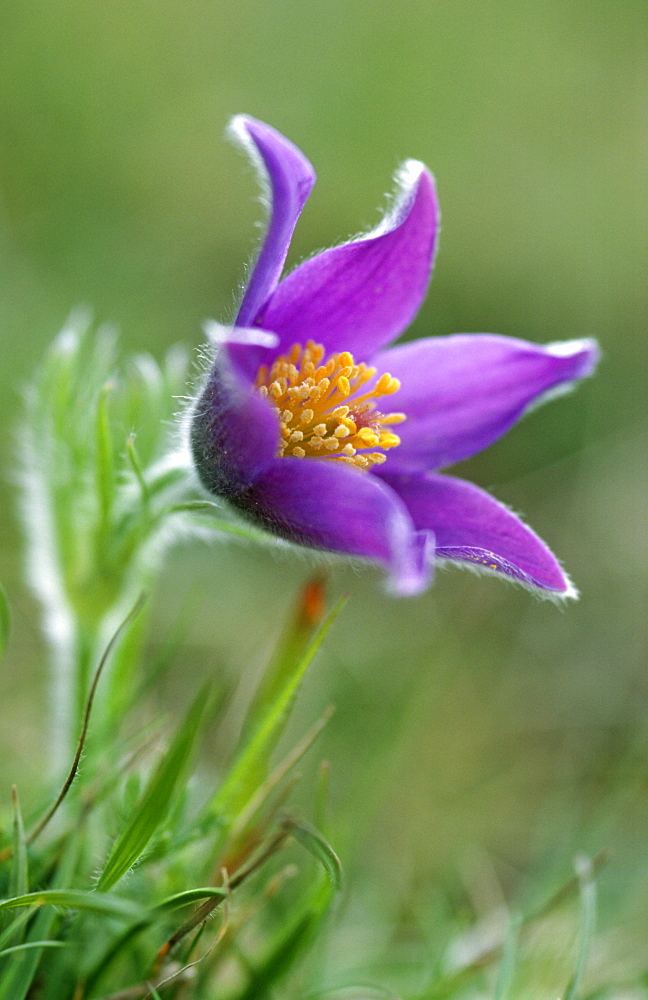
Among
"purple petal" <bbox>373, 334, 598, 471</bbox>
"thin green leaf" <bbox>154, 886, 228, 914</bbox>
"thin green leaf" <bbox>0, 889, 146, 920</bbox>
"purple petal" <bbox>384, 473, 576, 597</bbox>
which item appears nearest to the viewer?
"thin green leaf" <bbox>0, 889, 146, 920</bbox>

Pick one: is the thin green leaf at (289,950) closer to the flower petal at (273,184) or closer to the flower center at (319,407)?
the flower center at (319,407)

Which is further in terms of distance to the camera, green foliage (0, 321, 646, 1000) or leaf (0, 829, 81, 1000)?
green foliage (0, 321, 646, 1000)

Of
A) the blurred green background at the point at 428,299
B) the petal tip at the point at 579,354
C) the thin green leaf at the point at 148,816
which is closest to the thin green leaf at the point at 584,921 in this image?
the blurred green background at the point at 428,299

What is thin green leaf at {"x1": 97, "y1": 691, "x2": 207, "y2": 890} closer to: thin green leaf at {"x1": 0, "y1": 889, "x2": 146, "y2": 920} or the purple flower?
thin green leaf at {"x1": 0, "y1": 889, "x2": 146, "y2": 920}

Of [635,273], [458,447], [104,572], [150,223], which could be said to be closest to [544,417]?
[635,273]

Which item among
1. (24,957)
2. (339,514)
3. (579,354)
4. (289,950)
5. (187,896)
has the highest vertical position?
(579,354)

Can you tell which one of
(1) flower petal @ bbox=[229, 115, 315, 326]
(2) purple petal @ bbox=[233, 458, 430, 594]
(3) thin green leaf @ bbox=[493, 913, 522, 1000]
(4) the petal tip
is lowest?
(3) thin green leaf @ bbox=[493, 913, 522, 1000]

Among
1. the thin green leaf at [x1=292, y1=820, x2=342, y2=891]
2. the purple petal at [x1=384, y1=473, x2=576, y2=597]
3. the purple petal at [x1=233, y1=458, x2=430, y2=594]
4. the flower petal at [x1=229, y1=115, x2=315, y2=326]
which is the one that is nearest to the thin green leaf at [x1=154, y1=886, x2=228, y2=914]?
the thin green leaf at [x1=292, y1=820, x2=342, y2=891]

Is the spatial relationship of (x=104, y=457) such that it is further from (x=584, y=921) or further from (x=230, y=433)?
(x=584, y=921)

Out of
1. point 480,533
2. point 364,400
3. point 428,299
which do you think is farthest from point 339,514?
point 428,299
